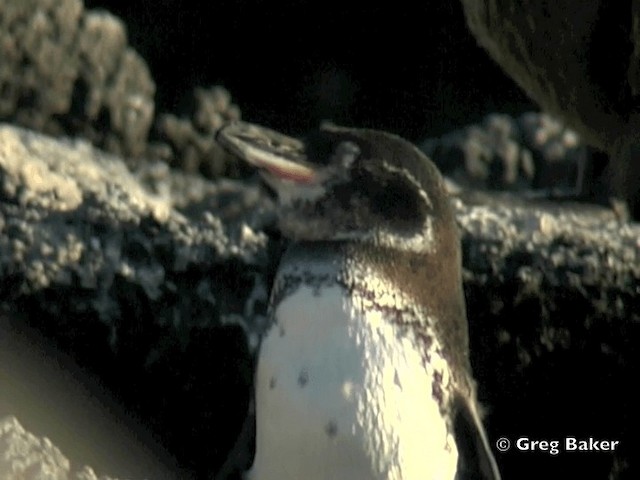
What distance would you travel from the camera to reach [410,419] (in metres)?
1.47

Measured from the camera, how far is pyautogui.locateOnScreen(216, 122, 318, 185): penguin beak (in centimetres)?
147

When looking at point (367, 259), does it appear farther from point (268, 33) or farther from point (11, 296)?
point (268, 33)

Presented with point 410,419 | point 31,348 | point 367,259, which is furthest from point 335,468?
point 31,348

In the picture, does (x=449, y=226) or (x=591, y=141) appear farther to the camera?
(x=591, y=141)

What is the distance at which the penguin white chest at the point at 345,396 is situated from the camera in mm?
1454

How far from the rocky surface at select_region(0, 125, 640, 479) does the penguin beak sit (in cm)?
34

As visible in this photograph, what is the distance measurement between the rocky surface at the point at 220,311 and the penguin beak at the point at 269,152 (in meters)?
0.34

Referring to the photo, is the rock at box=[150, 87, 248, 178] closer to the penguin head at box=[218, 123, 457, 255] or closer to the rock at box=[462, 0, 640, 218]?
the rock at box=[462, 0, 640, 218]

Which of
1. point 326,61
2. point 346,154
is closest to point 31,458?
point 346,154

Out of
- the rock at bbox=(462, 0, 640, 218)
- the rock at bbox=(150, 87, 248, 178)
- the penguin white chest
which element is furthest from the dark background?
the penguin white chest

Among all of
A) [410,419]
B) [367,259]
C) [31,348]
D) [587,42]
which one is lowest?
[31,348]

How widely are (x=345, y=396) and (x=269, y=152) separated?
27 cm

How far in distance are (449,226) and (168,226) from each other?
1.35 feet

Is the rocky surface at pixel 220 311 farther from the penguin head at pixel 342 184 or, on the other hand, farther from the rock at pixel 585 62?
the penguin head at pixel 342 184
